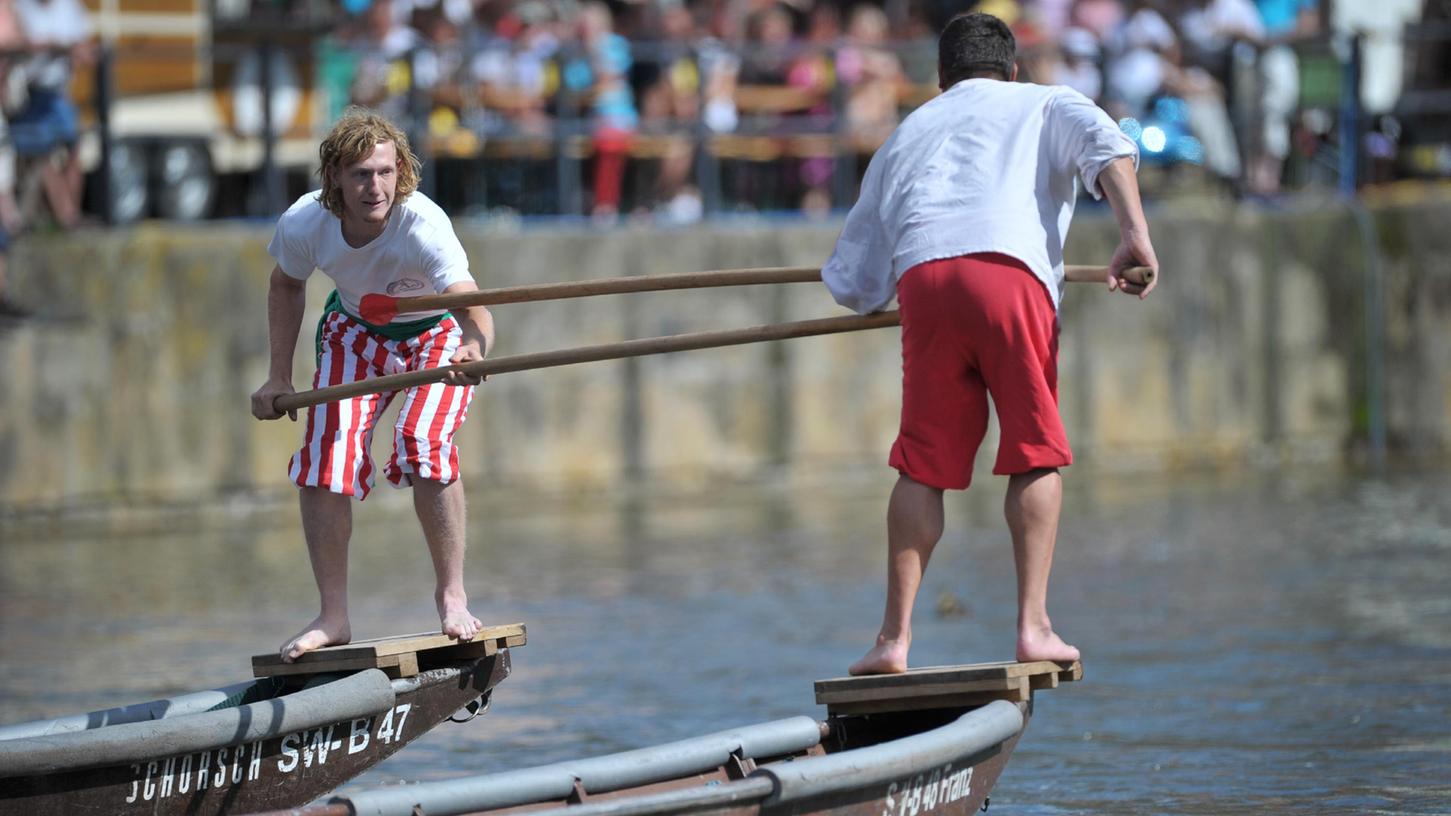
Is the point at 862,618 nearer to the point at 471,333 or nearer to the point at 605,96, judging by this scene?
the point at 471,333

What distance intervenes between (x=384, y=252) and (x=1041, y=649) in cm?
203

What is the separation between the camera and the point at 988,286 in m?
5.57

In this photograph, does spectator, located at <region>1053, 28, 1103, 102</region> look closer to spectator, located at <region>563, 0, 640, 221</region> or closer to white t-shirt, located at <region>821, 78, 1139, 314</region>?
spectator, located at <region>563, 0, 640, 221</region>

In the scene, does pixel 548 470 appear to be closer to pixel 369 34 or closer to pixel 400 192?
pixel 369 34

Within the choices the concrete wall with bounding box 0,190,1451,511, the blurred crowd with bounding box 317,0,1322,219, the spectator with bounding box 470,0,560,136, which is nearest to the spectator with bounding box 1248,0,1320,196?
the blurred crowd with bounding box 317,0,1322,219

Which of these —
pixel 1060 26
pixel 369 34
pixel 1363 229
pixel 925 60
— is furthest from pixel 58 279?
pixel 1363 229

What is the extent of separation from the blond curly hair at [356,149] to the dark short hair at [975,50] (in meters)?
1.44

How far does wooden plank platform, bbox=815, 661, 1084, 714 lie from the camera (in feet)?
18.4

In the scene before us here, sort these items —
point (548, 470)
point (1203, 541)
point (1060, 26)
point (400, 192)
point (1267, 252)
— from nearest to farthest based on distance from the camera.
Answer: point (400, 192) → point (1203, 541) → point (548, 470) → point (1267, 252) → point (1060, 26)

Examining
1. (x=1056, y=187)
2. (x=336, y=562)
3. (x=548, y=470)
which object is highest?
(x=1056, y=187)

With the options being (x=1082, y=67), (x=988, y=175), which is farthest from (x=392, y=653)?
(x=1082, y=67)

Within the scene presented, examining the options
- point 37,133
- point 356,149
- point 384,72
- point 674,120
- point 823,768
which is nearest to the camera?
point 823,768

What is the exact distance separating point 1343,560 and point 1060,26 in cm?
701

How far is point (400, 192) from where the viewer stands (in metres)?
6.12
